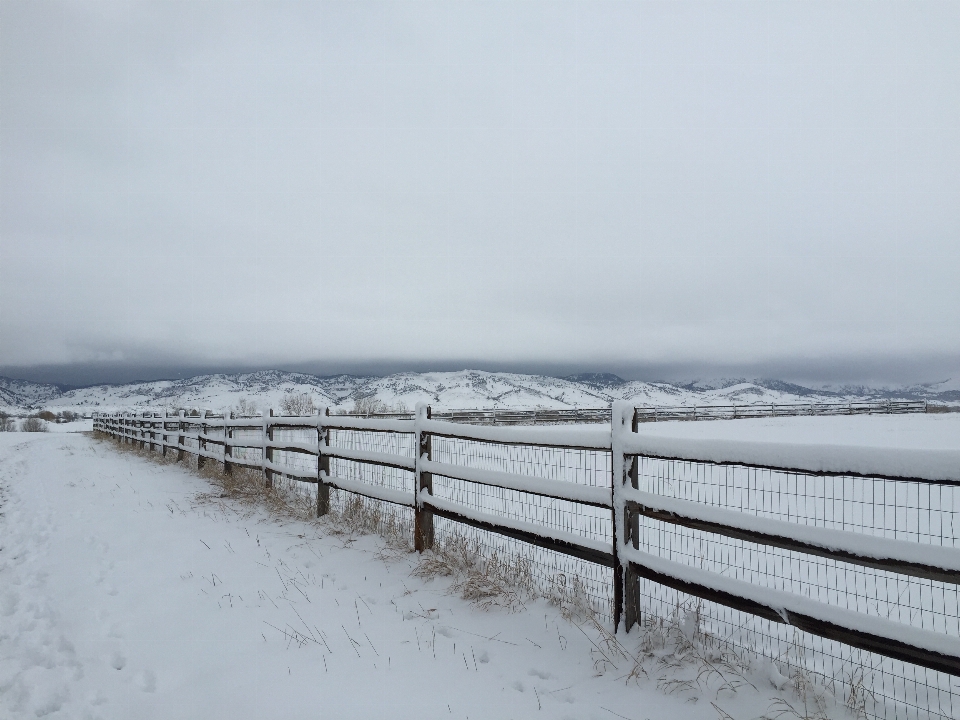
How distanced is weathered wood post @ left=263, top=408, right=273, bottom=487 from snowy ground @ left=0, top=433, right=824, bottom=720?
2.98 metres

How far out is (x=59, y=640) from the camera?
4.13 m

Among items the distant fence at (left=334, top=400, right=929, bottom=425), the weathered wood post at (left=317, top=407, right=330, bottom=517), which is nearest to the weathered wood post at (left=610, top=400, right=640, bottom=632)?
the weathered wood post at (left=317, top=407, right=330, bottom=517)

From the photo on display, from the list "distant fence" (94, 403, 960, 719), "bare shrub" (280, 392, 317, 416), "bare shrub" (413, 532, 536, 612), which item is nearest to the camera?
"distant fence" (94, 403, 960, 719)

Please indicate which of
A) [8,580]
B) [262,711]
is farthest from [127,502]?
[262,711]

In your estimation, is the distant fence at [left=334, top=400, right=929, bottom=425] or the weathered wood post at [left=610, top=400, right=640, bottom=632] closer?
the weathered wood post at [left=610, top=400, right=640, bottom=632]

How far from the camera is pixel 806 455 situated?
3.18 m

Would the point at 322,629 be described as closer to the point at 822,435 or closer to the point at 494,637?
the point at 494,637

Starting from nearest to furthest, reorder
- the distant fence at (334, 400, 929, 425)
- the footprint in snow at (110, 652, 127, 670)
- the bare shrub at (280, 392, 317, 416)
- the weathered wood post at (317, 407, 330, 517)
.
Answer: the footprint in snow at (110, 652, 127, 670) → the weathered wood post at (317, 407, 330, 517) → the distant fence at (334, 400, 929, 425) → the bare shrub at (280, 392, 317, 416)

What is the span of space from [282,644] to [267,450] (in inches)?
253

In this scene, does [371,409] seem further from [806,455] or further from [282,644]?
[806,455]

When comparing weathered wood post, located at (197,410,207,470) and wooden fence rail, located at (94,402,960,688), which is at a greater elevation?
wooden fence rail, located at (94,402,960,688)

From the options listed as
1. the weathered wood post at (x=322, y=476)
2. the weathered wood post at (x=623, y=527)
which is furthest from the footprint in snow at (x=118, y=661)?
the weathered wood post at (x=322, y=476)

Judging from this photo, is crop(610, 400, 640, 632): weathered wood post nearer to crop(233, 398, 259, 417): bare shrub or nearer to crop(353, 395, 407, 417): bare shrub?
crop(233, 398, 259, 417): bare shrub

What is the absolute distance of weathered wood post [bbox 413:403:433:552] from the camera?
6191 millimetres
